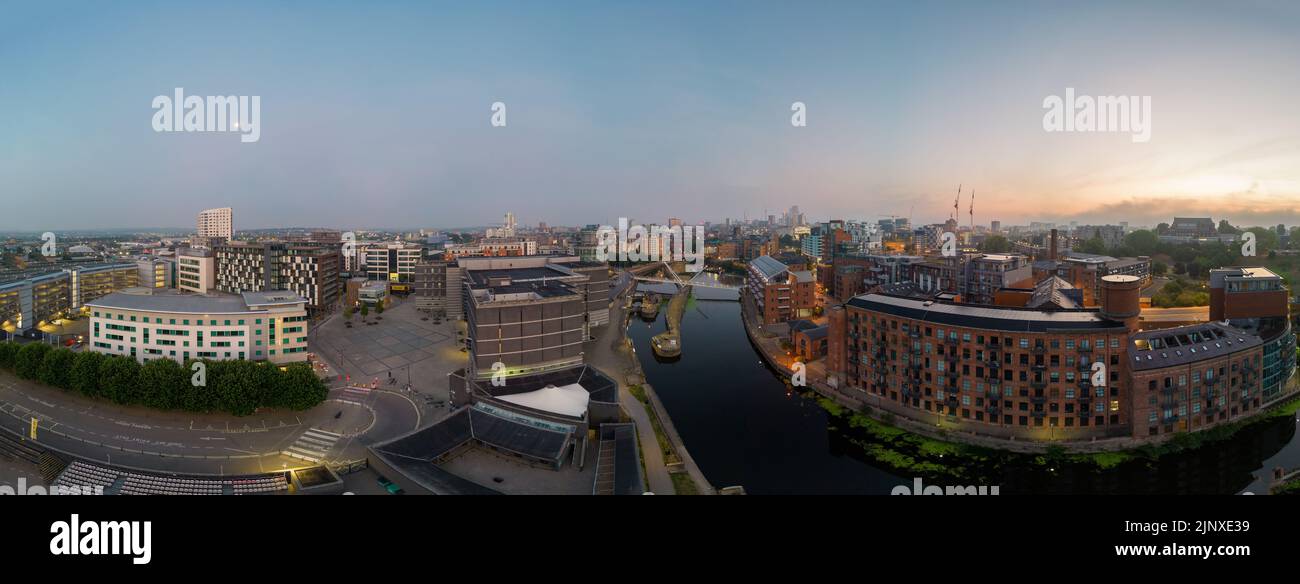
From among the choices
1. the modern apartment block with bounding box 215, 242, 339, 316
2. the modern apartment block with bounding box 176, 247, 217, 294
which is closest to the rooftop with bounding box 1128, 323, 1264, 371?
the modern apartment block with bounding box 215, 242, 339, 316

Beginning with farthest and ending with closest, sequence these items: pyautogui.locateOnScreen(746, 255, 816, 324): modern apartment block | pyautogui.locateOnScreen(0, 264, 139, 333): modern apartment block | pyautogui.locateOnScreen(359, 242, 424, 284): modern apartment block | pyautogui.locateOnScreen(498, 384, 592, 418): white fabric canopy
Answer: pyautogui.locateOnScreen(359, 242, 424, 284): modern apartment block
pyautogui.locateOnScreen(746, 255, 816, 324): modern apartment block
pyautogui.locateOnScreen(0, 264, 139, 333): modern apartment block
pyautogui.locateOnScreen(498, 384, 592, 418): white fabric canopy

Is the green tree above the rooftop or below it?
below

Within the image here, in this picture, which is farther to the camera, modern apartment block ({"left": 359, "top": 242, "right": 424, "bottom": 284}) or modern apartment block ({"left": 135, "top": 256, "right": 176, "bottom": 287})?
modern apartment block ({"left": 359, "top": 242, "right": 424, "bottom": 284})

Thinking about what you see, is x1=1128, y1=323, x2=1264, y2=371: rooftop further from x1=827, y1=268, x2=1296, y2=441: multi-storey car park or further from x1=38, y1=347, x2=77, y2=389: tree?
x1=38, y1=347, x2=77, y2=389: tree

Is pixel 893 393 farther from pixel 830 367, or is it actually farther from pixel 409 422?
pixel 409 422

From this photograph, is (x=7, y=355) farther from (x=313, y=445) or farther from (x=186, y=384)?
(x=313, y=445)

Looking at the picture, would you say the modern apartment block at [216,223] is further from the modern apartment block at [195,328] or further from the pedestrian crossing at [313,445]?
the pedestrian crossing at [313,445]
